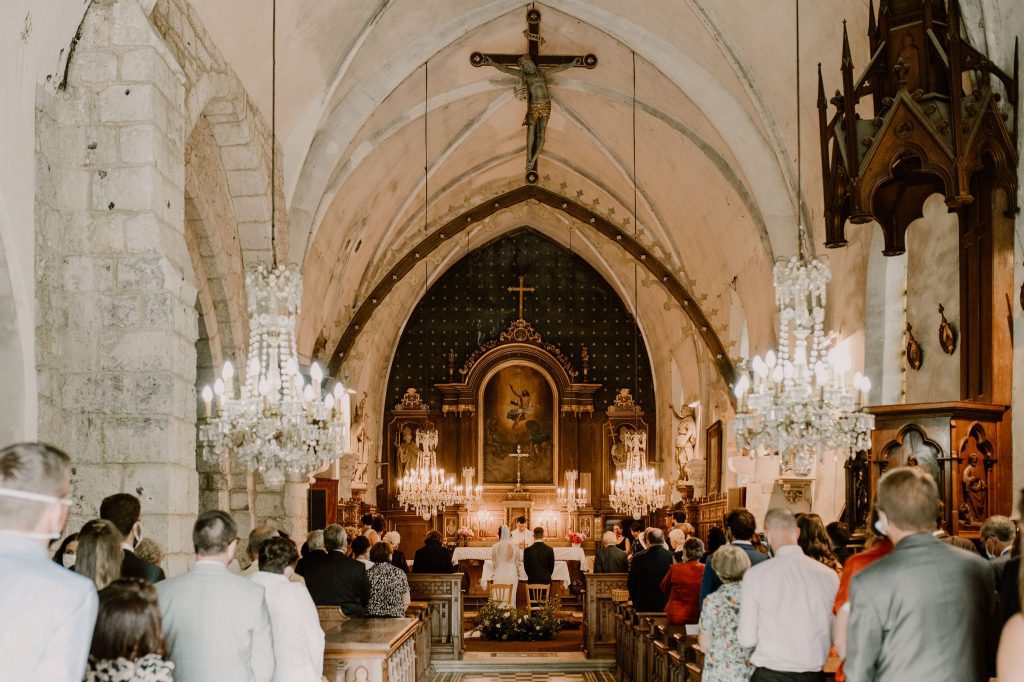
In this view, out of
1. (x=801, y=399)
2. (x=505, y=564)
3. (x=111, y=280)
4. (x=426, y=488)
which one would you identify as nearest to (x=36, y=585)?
(x=111, y=280)

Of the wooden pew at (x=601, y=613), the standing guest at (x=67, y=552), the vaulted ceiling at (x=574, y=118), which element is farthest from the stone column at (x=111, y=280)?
the wooden pew at (x=601, y=613)

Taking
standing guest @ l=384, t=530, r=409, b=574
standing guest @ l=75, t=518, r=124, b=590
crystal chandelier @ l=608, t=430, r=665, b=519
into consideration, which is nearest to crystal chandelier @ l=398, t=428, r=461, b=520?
crystal chandelier @ l=608, t=430, r=665, b=519

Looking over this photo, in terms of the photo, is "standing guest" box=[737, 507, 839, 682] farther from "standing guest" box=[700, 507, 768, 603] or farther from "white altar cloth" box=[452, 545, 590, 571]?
"white altar cloth" box=[452, 545, 590, 571]

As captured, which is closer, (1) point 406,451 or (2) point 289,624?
(2) point 289,624

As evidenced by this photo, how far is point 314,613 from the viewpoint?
230 inches

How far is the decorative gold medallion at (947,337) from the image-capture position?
1047 centimetres

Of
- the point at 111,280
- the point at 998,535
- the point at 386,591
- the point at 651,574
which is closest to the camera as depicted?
the point at 998,535

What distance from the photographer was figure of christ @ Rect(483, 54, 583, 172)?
1599 centimetres

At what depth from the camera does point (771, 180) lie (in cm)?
1439

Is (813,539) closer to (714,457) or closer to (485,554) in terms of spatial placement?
(714,457)

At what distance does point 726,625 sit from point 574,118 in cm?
1327

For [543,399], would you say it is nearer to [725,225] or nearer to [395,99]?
[725,225]

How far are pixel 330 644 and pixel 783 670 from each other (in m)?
3.13

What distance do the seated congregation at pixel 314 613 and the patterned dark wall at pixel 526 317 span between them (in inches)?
682
